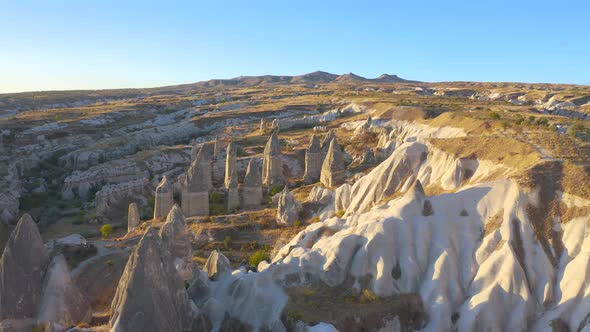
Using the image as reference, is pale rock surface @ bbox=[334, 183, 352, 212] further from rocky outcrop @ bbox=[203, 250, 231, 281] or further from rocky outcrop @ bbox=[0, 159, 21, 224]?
rocky outcrop @ bbox=[0, 159, 21, 224]

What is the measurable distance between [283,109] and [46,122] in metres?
57.8

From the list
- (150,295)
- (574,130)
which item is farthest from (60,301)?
(574,130)

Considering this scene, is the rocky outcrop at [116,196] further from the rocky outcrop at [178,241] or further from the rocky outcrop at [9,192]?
the rocky outcrop at [178,241]

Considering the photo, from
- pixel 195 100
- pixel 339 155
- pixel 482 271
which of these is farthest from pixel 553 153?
pixel 195 100

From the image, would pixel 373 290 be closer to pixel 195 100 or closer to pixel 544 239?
pixel 544 239

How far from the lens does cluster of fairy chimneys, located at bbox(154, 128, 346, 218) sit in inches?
1704

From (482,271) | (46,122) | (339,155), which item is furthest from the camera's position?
(46,122)

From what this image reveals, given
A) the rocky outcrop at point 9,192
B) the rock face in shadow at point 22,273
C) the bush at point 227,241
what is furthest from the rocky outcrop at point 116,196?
the rock face in shadow at point 22,273

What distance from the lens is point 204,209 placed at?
Answer: 1713 inches

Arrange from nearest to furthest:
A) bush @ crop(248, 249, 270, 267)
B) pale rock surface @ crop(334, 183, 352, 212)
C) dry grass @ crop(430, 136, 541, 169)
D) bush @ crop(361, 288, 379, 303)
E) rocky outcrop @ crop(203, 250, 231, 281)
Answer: bush @ crop(361, 288, 379, 303)
rocky outcrop @ crop(203, 250, 231, 281)
dry grass @ crop(430, 136, 541, 169)
bush @ crop(248, 249, 270, 267)
pale rock surface @ crop(334, 183, 352, 212)

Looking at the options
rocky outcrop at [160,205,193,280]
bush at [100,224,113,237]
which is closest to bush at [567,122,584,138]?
rocky outcrop at [160,205,193,280]

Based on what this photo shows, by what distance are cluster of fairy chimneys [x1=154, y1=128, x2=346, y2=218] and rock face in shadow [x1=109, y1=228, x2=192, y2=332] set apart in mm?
22766

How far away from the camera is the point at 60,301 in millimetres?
21109

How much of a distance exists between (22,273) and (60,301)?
2.19m
